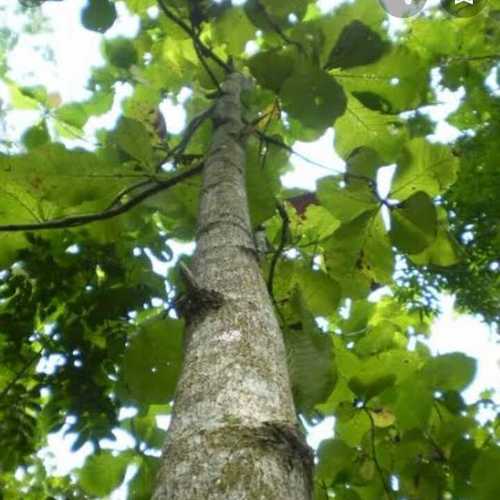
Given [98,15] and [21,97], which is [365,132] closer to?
[98,15]

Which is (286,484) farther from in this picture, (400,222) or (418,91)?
(418,91)

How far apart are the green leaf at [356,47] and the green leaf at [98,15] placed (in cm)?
77

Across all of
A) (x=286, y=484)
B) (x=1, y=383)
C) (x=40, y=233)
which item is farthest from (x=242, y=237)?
(x=1, y=383)

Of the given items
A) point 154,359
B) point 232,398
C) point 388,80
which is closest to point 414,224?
point 388,80

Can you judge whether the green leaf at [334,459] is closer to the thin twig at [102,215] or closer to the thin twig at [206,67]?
the thin twig at [102,215]

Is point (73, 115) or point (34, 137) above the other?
point (73, 115)

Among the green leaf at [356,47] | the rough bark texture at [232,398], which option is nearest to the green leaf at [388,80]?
the green leaf at [356,47]

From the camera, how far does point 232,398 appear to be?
806 mm

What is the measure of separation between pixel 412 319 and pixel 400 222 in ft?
4.52

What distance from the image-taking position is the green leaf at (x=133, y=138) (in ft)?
5.57

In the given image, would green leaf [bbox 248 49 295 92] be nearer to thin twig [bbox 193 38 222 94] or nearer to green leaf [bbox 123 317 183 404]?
thin twig [bbox 193 38 222 94]

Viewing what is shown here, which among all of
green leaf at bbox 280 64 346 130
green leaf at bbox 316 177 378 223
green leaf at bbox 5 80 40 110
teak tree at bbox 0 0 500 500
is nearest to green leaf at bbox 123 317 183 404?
teak tree at bbox 0 0 500 500

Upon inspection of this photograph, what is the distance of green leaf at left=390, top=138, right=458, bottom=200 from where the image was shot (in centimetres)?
188

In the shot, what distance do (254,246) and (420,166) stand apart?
82cm
